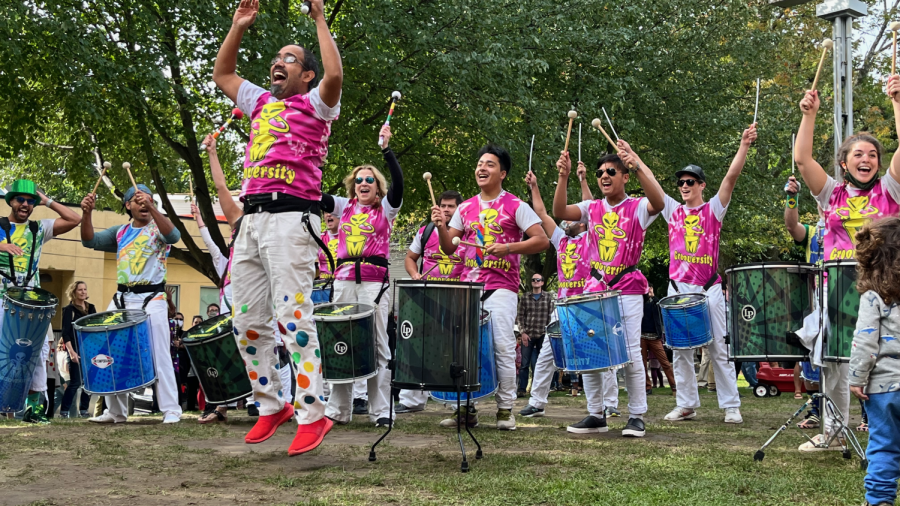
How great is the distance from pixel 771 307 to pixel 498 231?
2.46m

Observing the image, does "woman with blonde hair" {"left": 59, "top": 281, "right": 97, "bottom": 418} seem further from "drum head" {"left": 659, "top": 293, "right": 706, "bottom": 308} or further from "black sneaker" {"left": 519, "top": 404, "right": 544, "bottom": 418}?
"drum head" {"left": 659, "top": 293, "right": 706, "bottom": 308}

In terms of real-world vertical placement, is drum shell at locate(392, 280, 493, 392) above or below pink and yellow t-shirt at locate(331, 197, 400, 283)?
below

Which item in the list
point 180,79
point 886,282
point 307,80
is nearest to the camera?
point 886,282

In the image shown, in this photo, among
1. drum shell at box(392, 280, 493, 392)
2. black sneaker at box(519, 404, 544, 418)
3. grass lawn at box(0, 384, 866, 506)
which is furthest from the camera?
black sneaker at box(519, 404, 544, 418)

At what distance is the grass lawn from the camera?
4.39 m

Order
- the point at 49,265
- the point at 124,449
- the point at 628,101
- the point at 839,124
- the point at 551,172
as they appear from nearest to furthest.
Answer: the point at 124,449 < the point at 839,124 < the point at 551,172 < the point at 628,101 < the point at 49,265

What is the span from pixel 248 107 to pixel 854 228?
13.1ft

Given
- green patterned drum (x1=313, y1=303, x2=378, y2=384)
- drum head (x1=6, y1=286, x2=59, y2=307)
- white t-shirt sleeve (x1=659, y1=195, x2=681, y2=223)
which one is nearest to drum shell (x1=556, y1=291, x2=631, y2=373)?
green patterned drum (x1=313, y1=303, x2=378, y2=384)

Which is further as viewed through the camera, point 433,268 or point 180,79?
point 180,79

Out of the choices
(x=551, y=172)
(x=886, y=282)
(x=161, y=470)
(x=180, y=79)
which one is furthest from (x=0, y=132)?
(x=886, y=282)

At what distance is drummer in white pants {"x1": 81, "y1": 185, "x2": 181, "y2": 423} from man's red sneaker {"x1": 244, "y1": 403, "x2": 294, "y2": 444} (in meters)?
3.48

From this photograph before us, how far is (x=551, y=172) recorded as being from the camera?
1844 cm

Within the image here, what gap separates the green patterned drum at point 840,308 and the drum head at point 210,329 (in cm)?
476

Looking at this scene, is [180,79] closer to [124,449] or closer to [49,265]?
[124,449]
